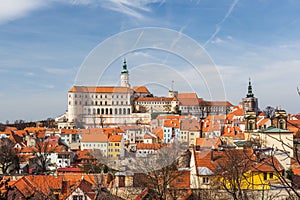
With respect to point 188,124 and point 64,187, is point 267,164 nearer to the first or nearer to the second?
point 64,187

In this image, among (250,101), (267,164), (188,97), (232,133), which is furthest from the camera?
(250,101)

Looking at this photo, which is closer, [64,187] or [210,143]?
[64,187]

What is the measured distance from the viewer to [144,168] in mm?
7727

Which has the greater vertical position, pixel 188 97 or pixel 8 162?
pixel 188 97

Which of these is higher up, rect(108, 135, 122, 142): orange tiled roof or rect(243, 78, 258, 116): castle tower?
rect(243, 78, 258, 116): castle tower

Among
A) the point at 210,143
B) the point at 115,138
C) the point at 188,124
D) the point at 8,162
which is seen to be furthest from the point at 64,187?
the point at 188,124

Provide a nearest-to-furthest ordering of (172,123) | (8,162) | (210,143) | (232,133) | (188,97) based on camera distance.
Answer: (188,97), (210,143), (8,162), (232,133), (172,123)

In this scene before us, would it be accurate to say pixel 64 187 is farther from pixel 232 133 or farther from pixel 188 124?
pixel 232 133

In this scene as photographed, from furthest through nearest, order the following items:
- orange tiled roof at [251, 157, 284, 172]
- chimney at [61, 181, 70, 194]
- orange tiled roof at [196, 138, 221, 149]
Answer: orange tiled roof at [196, 138, 221, 149], chimney at [61, 181, 70, 194], orange tiled roof at [251, 157, 284, 172]

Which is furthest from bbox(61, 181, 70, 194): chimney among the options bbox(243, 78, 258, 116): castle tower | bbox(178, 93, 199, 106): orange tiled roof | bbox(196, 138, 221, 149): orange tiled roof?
bbox(243, 78, 258, 116): castle tower

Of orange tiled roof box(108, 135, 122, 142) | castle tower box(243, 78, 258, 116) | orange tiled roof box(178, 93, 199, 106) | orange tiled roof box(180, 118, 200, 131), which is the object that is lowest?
orange tiled roof box(108, 135, 122, 142)

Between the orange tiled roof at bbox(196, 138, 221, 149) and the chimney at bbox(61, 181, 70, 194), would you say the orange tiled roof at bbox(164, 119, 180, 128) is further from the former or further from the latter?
the chimney at bbox(61, 181, 70, 194)

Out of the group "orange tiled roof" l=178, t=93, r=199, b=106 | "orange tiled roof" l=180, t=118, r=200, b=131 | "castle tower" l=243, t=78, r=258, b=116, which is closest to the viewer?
"orange tiled roof" l=178, t=93, r=199, b=106

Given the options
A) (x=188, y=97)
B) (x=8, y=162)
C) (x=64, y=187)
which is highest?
(x=188, y=97)
